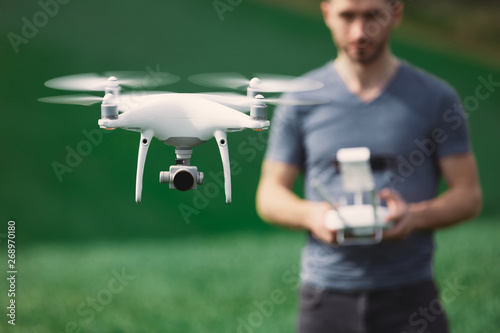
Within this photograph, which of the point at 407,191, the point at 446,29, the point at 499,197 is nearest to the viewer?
the point at 407,191

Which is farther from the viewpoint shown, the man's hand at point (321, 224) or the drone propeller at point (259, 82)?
the man's hand at point (321, 224)

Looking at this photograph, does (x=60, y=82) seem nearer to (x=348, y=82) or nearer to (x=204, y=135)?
(x=204, y=135)

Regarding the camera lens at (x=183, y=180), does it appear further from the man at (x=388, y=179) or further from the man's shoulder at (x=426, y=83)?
the man's shoulder at (x=426, y=83)

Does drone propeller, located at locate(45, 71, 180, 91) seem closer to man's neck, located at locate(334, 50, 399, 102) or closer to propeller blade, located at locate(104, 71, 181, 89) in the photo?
propeller blade, located at locate(104, 71, 181, 89)

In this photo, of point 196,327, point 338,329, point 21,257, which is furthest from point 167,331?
point 338,329

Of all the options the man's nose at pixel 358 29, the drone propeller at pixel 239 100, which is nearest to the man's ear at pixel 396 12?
the man's nose at pixel 358 29

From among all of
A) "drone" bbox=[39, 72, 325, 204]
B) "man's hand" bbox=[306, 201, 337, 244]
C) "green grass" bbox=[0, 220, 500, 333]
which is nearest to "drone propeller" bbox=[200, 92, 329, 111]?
"drone" bbox=[39, 72, 325, 204]
